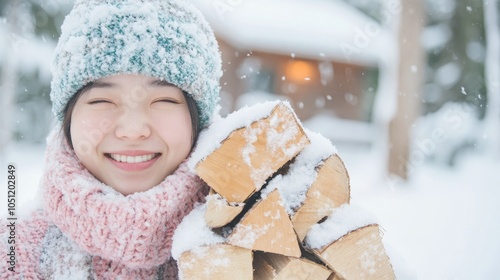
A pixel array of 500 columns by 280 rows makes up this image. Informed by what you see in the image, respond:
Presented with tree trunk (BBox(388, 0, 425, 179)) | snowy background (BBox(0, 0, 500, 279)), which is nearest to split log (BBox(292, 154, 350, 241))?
snowy background (BBox(0, 0, 500, 279))

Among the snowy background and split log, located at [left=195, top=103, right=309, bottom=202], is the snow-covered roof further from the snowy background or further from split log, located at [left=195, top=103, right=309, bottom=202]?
split log, located at [left=195, top=103, right=309, bottom=202]

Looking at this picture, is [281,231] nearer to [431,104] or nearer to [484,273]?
[484,273]

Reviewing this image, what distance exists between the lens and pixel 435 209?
19.6 feet

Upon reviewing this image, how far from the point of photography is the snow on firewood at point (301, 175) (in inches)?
41.3

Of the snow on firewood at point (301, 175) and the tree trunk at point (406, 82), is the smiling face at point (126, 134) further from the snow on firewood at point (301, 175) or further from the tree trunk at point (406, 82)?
the tree trunk at point (406, 82)

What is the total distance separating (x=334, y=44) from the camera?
1110 cm

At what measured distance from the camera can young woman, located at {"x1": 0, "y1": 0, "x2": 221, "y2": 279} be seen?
115 centimetres

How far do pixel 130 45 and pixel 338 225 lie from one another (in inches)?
29.7

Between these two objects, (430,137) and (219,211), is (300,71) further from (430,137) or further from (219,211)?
(219,211)

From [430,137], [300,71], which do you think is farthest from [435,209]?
[300,71]

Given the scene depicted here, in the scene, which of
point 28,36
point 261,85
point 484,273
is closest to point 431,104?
point 261,85

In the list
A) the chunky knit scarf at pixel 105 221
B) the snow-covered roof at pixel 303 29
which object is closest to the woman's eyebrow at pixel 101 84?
the chunky knit scarf at pixel 105 221

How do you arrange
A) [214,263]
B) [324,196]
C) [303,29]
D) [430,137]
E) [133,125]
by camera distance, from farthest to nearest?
[303,29], [430,137], [133,125], [324,196], [214,263]

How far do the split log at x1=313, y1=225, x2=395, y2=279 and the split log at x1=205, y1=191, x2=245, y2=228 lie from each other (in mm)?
213
